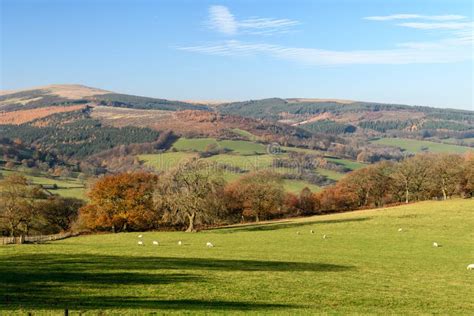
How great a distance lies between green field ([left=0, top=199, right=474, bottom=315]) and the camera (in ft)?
68.6

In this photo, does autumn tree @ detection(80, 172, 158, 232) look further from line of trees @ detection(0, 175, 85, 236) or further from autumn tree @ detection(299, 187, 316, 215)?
autumn tree @ detection(299, 187, 316, 215)

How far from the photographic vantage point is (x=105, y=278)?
25609mm

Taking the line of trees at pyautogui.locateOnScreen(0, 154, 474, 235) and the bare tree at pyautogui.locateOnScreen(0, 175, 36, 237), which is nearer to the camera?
the line of trees at pyautogui.locateOnScreen(0, 154, 474, 235)

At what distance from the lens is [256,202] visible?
9850 cm

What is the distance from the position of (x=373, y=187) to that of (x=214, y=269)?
287 feet

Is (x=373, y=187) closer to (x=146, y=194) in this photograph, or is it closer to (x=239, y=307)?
(x=146, y=194)

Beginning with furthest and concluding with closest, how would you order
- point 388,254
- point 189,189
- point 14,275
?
point 189,189 < point 388,254 < point 14,275

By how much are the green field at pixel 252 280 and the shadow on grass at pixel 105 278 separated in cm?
4

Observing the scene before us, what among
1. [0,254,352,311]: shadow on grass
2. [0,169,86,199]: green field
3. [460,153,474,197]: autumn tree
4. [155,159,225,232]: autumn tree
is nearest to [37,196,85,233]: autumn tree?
[0,169,86,199]: green field

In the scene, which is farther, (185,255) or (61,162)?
(61,162)

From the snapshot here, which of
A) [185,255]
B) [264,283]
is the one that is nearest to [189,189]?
[185,255]

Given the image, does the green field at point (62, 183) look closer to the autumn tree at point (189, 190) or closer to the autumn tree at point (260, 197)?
the autumn tree at point (260, 197)

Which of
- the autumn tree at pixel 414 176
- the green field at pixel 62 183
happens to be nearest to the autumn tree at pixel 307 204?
the autumn tree at pixel 414 176

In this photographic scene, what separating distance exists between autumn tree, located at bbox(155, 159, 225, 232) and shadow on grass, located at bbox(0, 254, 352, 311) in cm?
3088
